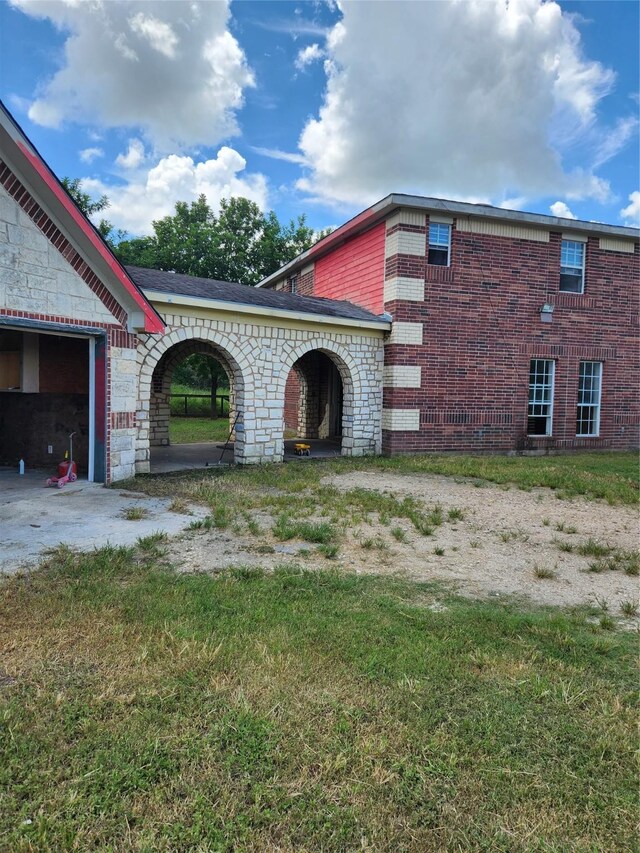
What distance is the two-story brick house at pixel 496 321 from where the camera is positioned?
44.2ft

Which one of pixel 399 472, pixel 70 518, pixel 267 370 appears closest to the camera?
pixel 70 518

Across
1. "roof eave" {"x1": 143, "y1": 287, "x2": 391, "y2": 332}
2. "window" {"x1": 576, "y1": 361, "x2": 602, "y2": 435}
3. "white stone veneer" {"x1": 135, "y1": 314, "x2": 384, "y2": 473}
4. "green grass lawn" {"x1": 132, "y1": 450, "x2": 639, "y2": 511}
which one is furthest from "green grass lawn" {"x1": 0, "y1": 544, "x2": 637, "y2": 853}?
"window" {"x1": 576, "y1": 361, "x2": 602, "y2": 435}

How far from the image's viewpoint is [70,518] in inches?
261

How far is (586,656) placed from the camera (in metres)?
3.51

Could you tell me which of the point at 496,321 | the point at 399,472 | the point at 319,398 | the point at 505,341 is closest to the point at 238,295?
the point at 399,472

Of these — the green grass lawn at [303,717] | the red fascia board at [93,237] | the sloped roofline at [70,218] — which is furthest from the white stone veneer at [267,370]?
the green grass lawn at [303,717]

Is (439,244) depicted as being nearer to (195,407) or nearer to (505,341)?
(505,341)

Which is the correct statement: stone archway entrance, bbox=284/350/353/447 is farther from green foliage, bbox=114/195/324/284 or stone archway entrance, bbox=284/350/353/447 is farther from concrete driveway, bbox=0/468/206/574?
green foliage, bbox=114/195/324/284

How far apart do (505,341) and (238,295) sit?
7438mm

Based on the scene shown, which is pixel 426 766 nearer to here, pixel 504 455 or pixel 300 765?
pixel 300 765

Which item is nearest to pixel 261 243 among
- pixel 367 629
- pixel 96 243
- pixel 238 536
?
pixel 96 243

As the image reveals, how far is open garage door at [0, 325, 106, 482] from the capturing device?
991cm

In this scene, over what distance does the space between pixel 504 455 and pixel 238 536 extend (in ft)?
34.4

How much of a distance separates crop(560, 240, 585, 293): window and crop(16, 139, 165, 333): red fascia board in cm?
1163
